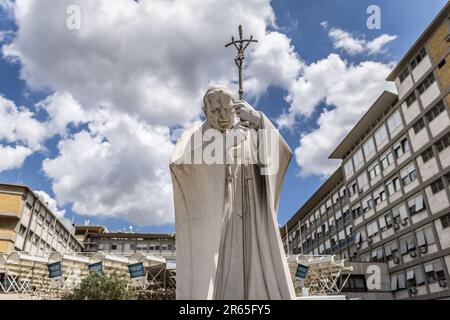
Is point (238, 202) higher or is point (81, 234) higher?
point (81, 234)

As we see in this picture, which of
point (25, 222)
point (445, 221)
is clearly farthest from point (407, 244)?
point (25, 222)

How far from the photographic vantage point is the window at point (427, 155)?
37219 mm

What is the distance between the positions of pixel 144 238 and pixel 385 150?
5898 centimetres

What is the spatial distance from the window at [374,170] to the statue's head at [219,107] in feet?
149

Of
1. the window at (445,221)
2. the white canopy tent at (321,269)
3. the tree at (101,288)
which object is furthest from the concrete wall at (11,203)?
the window at (445,221)

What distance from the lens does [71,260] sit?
28000mm

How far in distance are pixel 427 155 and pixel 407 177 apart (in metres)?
3.88

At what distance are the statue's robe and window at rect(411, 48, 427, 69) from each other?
1588 inches

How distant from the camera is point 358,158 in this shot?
52000 mm

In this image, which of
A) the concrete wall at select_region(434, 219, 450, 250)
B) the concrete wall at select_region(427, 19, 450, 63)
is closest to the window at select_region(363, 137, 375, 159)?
the concrete wall at select_region(427, 19, 450, 63)

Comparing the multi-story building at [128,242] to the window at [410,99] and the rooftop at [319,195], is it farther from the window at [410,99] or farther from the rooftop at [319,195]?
the window at [410,99]

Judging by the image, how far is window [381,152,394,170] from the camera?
44.3m
